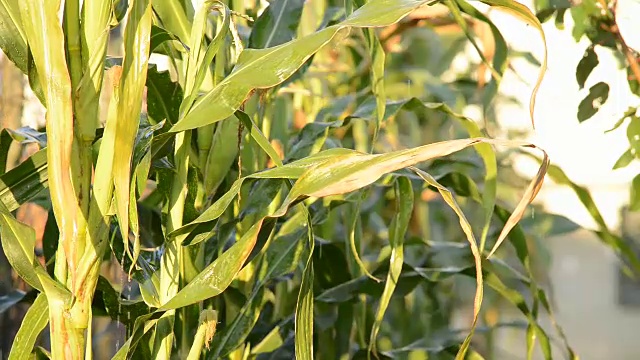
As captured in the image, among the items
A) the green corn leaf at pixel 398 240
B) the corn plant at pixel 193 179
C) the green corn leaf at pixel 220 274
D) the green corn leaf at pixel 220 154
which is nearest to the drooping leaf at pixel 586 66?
the corn plant at pixel 193 179

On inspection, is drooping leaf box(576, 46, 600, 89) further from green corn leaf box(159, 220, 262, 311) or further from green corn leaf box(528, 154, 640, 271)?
green corn leaf box(159, 220, 262, 311)

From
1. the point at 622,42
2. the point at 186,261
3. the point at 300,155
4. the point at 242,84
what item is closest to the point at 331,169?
the point at 242,84

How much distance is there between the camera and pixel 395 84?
5.95 feet

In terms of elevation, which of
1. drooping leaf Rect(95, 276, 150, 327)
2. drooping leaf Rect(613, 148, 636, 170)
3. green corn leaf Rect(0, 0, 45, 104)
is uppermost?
green corn leaf Rect(0, 0, 45, 104)

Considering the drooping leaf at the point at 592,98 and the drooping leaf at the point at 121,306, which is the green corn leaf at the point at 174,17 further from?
the drooping leaf at the point at 592,98

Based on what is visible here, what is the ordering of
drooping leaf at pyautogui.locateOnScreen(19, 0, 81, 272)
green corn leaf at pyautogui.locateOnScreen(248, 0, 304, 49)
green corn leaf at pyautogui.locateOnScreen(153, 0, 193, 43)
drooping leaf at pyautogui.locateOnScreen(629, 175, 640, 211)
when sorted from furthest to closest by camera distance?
drooping leaf at pyautogui.locateOnScreen(629, 175, 640, 211) → green corn leaf at pyautogui.locateOnScreen(248, 0, 304, 49) → green corn leaf at pyautogui.locateOnScreen(153, 0, 193, 43) → drooping leaf at pyautogui.locateOnScreen(19, 0, 81, 272)

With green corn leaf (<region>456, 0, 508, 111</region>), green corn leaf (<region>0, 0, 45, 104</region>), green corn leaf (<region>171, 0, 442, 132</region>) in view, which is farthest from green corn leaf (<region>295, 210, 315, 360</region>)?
green corn leaf (<region>456, 0, 508, 111</region>)

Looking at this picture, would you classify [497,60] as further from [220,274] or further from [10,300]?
[10,300]

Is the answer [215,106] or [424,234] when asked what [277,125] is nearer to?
[215,106]

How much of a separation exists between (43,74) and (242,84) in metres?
0.13

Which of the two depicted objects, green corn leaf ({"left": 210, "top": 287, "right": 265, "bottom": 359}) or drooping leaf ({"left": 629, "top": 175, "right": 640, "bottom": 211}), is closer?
green corn leaf ({"left": 210, "top": 287, "right": 265, "bottom": 359})

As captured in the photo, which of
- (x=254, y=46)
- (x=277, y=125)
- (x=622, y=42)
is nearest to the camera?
(x=254, y=46)

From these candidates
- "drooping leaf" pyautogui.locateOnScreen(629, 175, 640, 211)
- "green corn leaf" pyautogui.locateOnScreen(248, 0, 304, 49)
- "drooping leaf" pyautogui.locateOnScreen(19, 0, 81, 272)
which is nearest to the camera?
"drooping leaf" pyautogui.locateOnScreen(19, 0, 81, 272)

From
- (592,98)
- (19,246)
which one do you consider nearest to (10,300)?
(19,246)
